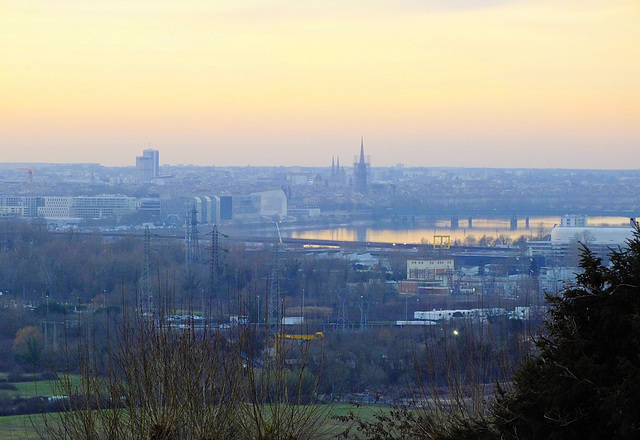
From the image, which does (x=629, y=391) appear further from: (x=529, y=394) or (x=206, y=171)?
(x=206, y=171)

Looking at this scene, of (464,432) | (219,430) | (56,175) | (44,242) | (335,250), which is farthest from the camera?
(56,175)

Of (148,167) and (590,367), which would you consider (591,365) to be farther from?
(148,167)

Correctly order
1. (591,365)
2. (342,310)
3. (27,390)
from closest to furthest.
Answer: (591,365) → (27,390) → (342,310)

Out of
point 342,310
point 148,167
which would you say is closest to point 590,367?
point 342,310

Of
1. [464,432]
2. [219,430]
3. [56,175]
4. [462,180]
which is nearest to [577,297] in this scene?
[464,432]

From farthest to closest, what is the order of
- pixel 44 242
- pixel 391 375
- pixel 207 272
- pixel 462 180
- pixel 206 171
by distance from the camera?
pixel 462 180, pixel 206 171, pixel 44 242, pixel 207 272, pixel 391 375
